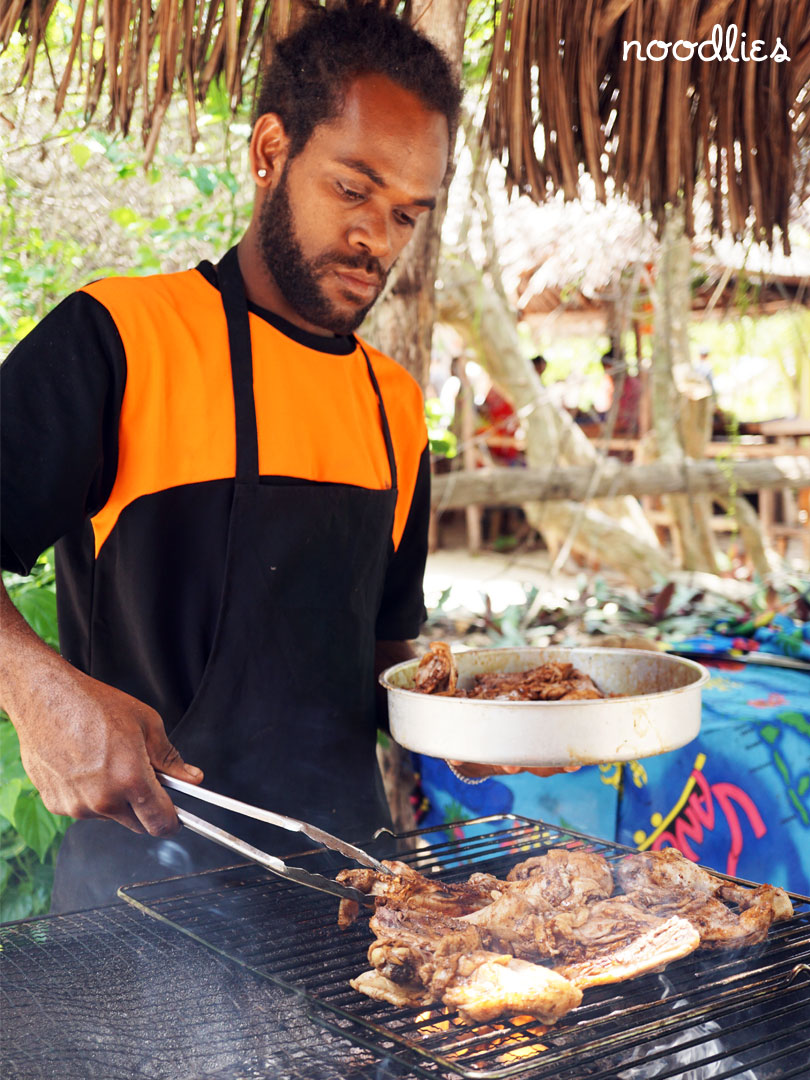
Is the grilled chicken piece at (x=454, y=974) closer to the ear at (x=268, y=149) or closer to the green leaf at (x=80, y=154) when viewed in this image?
the ear at (x=268, y=149)

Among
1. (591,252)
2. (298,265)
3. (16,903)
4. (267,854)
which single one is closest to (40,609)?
(16,903)

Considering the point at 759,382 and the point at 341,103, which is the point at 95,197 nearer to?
the point at 341,103

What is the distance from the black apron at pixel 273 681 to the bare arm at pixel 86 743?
1.28 feet

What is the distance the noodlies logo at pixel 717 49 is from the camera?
8.74 feet

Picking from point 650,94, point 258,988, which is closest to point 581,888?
point 258,988

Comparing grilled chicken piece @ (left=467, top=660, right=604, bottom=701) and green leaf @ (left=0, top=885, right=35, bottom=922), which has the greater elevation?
grilled chicken piece @ (left=467, top=660, right=604, bottom=701)

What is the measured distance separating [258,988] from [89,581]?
0.90 m

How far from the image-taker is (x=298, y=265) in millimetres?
2131

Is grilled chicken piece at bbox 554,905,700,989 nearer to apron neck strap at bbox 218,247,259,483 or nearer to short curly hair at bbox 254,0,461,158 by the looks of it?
apron neck strap at bbox 218,247,259,483

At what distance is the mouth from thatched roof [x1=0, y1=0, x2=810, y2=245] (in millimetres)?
744

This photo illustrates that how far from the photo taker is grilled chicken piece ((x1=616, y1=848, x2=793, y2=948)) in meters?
1.38

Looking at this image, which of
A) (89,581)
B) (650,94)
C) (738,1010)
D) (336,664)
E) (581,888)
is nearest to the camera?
(738,1010)

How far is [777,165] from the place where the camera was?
306 centimetres

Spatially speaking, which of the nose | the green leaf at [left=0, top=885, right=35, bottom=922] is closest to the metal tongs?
the nose
